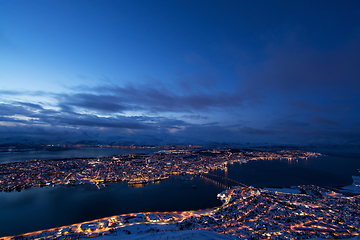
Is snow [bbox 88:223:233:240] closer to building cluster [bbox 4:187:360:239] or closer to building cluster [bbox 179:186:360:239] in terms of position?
building cluster [bbox 4:187:360:239]

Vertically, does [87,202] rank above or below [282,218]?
below

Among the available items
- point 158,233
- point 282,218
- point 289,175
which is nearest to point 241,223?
point 282,218

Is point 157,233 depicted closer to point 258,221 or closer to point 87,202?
point 258,221

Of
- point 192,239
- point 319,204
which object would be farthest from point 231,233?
point 319,204

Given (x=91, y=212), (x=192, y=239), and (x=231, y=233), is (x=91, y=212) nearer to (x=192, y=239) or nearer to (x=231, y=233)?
(x=192, y=239)

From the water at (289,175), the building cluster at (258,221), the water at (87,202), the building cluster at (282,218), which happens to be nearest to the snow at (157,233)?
the building cluster at (258,221)

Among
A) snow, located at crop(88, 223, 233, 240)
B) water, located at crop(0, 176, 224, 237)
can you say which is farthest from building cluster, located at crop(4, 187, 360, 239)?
water, located at crop(0, 176, 224, 237)

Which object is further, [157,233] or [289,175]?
[289,175]

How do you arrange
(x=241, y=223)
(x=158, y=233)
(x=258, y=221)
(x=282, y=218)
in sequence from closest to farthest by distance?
(x=158, y=233) → (x=241, y=223) → (x=258, y=221) → (x=282, y=218)
